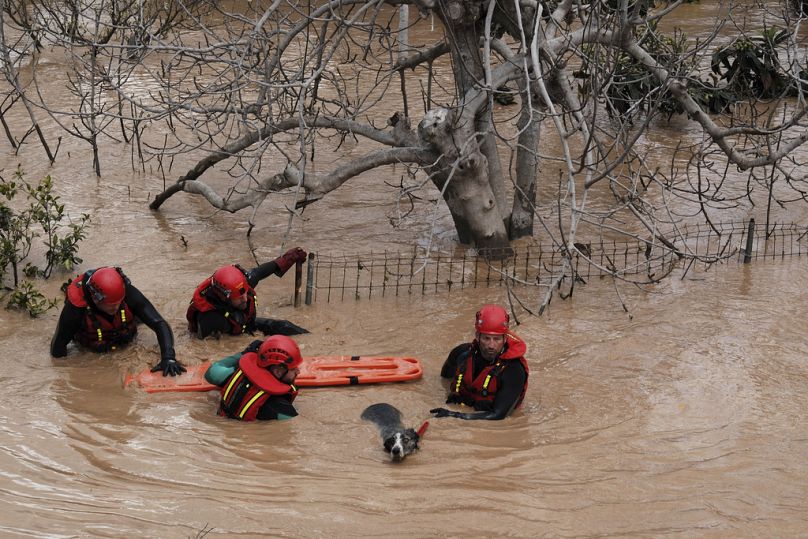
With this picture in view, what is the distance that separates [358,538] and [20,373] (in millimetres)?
3296

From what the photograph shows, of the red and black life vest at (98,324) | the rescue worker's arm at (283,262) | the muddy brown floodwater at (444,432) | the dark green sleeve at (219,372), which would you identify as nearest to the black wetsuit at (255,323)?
the rescue worker's arm at (283,262)

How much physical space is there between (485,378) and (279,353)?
1431 mm

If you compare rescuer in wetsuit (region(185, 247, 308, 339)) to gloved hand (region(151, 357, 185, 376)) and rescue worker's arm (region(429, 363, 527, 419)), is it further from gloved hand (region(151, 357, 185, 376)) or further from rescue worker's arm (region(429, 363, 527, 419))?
rescue worker's arm (region(429, 363, 527, 419))

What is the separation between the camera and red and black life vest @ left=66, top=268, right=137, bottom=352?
7504 mm

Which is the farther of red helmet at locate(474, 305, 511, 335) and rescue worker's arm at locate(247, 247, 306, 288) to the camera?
rescue worker's arm at locate(247, 247, 306, 288)

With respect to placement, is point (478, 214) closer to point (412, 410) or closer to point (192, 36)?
point (412, 410)

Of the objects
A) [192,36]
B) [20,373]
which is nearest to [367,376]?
[20,373]

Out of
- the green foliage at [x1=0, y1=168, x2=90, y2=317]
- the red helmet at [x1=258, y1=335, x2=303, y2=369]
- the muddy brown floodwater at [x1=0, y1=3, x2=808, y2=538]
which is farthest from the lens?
the green foliage at [x1=0, y1=168, x2=90, y2=317]

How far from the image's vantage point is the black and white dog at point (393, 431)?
250 inches

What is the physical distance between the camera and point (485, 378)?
23.2 feet

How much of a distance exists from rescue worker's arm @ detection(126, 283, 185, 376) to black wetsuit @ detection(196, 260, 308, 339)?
413mm

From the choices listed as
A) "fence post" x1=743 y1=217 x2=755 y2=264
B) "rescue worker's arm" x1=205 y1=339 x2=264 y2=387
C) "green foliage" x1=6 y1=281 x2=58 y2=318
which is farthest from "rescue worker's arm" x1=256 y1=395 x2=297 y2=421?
"fence post" x1=743 y1=217 x2=755 y2=264

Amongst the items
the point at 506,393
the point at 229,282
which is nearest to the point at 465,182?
the point at 229,282

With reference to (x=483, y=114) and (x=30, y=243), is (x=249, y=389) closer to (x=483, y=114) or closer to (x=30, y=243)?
(x=30, y=243)
